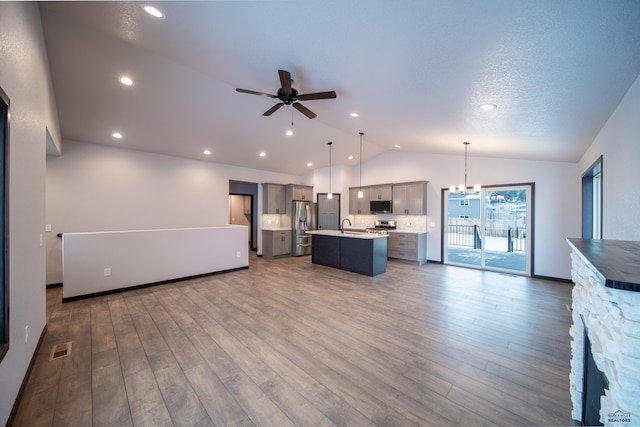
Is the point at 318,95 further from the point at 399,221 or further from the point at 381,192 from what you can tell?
the point at 399,221

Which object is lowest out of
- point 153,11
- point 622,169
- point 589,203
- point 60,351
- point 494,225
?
point 60,351

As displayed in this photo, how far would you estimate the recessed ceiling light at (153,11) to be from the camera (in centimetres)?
219

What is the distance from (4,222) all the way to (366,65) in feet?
10.5

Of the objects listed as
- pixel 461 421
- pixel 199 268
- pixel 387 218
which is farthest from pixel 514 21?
pixel 387 218

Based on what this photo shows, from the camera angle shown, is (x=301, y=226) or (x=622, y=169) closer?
(x=622, y=169)

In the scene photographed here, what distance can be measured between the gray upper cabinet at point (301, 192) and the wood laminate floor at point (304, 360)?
4438mm

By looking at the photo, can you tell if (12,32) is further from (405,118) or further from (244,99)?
(405,118)

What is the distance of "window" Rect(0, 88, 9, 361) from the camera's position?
5.24 feet

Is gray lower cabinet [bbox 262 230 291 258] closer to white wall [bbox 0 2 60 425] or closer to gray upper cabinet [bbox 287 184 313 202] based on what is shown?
gray upper cabinet [bbox 287 184 313 202]

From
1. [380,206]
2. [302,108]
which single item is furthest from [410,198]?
[302,108]

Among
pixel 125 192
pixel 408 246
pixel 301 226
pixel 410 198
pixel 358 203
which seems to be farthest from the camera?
pixel 358 203

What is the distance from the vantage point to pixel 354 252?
5.90m

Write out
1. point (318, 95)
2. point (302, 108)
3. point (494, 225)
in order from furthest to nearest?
point (494, 225), point (302, 108), point (318, 95)

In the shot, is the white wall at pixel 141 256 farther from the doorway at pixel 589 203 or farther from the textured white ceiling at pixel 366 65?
the doorway at pixel 589 203
